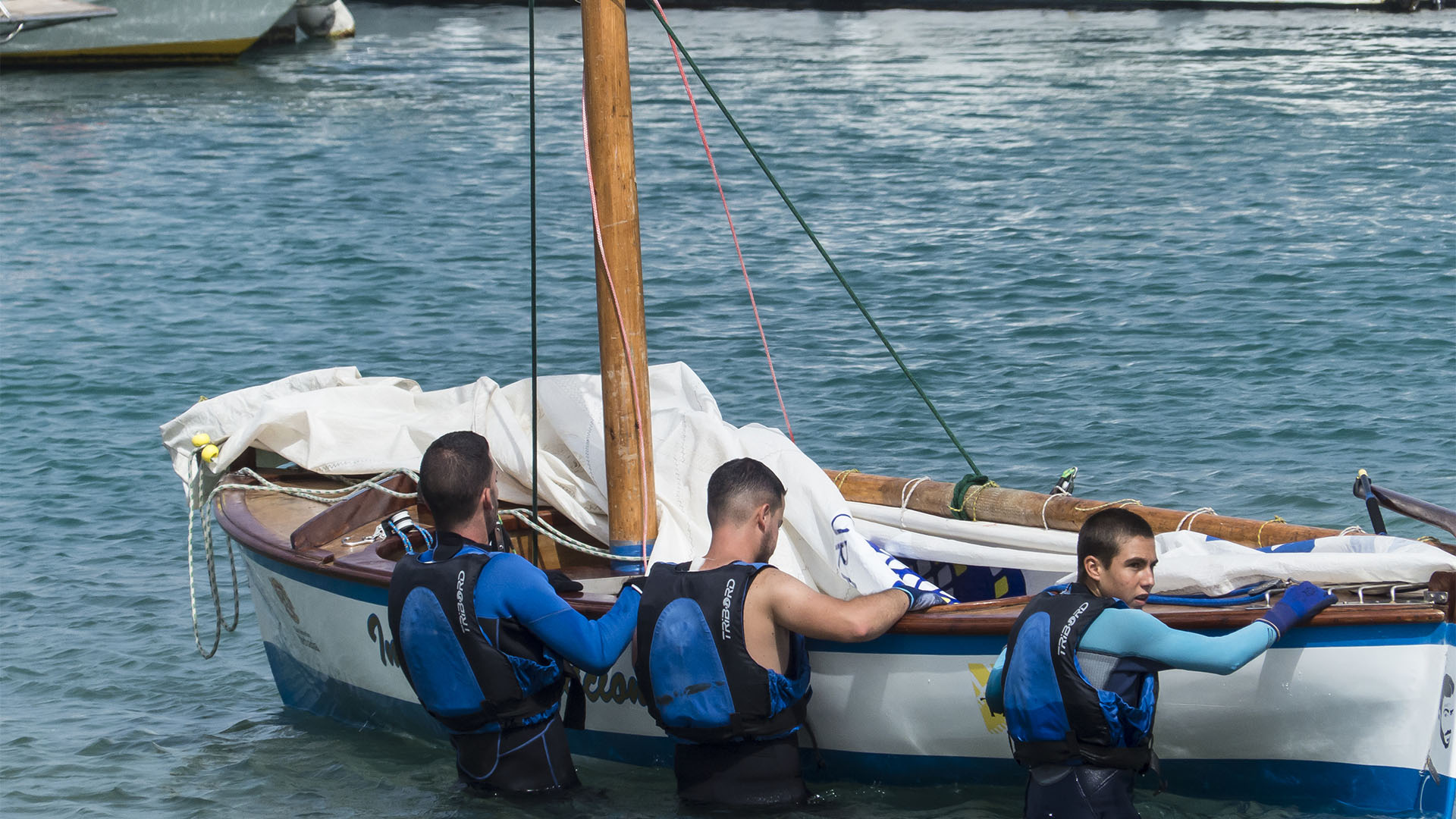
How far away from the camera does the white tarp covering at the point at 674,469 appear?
5027mm

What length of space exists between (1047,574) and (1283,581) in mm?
1249

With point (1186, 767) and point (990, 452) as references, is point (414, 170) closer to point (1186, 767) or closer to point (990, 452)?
point (990, 452)

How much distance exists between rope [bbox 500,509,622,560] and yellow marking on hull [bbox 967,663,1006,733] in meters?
1.58

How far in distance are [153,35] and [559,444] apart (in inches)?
1114

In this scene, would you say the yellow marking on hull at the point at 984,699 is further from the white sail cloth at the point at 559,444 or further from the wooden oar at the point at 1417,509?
the wooden oar at the point at 1417,509

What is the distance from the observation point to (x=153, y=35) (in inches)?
1247

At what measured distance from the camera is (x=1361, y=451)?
10.6 metres

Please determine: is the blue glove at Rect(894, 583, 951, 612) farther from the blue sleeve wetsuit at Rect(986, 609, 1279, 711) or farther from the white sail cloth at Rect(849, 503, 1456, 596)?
the blue sleeve wetsuit at Rect(986, 609, 1279, 711)

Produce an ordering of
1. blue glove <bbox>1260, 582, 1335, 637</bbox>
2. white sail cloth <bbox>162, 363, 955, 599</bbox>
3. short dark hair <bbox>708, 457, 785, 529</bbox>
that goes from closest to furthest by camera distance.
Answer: blue glove <bbox>1260, 582, 1335, 637</bbox> → short dark hair <bbox>708, 457, 785, 529</bbox> → white sail cloth <bbox>162, 363, 955, 599</bbox>

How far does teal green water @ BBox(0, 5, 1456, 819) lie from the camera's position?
777cm

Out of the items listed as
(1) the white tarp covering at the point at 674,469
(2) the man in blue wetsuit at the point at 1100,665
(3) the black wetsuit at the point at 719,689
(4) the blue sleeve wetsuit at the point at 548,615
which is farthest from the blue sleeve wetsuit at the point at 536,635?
(2) the man in blue wetsuit at the point at 1100,665

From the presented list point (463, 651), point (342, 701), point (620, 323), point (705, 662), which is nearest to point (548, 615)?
point (463, 651)

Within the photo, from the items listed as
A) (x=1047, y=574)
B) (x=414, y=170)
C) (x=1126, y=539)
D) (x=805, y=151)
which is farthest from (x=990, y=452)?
(x=414, y=170)

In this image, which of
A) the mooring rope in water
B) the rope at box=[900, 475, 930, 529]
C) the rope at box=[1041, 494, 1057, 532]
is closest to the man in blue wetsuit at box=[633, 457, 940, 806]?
the rope at box=[1041, 494, 1057, 532]
